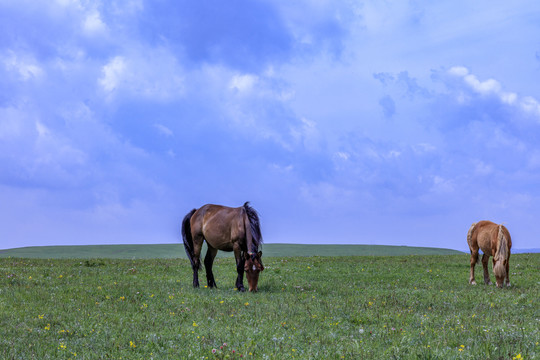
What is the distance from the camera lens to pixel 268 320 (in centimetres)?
1153

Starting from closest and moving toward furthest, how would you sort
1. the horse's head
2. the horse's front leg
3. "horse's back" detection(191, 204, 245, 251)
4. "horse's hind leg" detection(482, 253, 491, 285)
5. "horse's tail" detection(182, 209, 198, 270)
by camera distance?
the horse's head → the horse's front leg → "horse's back" detection(191, 204, 245, 251) → "horse's hind leg" detection(482, 253, 491, 285) → "horse's tail" detection(182, 209, 198, 270)

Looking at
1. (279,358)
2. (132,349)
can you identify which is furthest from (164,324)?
(279,358)

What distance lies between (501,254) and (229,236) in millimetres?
11293

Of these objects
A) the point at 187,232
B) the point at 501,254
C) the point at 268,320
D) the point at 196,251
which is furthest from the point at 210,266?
the point at 501,254

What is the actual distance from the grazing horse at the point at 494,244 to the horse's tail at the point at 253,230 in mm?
9973

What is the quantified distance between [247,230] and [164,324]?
683cm

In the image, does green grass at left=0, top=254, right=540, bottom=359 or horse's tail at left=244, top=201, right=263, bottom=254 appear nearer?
green grass at left=0, top=254, right=540, bottom=359

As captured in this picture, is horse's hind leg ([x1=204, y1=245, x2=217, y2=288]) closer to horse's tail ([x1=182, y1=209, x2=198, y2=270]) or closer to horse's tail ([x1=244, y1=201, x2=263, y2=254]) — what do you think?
horse's tail ([x1=182, y1=209, x2=198, y2=270])

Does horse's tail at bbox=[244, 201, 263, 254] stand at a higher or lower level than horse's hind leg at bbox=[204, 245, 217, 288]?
higher

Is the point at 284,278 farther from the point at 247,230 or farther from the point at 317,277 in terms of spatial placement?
the point at 247,230

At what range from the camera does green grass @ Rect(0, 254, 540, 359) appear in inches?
353

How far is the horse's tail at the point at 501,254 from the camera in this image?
1872 centimetres

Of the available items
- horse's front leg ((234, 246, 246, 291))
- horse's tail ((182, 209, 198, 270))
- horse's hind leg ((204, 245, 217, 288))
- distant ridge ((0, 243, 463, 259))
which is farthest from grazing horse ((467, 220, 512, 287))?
distant ridge ((0, 243, 463, 259))

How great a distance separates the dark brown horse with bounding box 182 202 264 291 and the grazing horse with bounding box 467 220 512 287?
32.8ft
